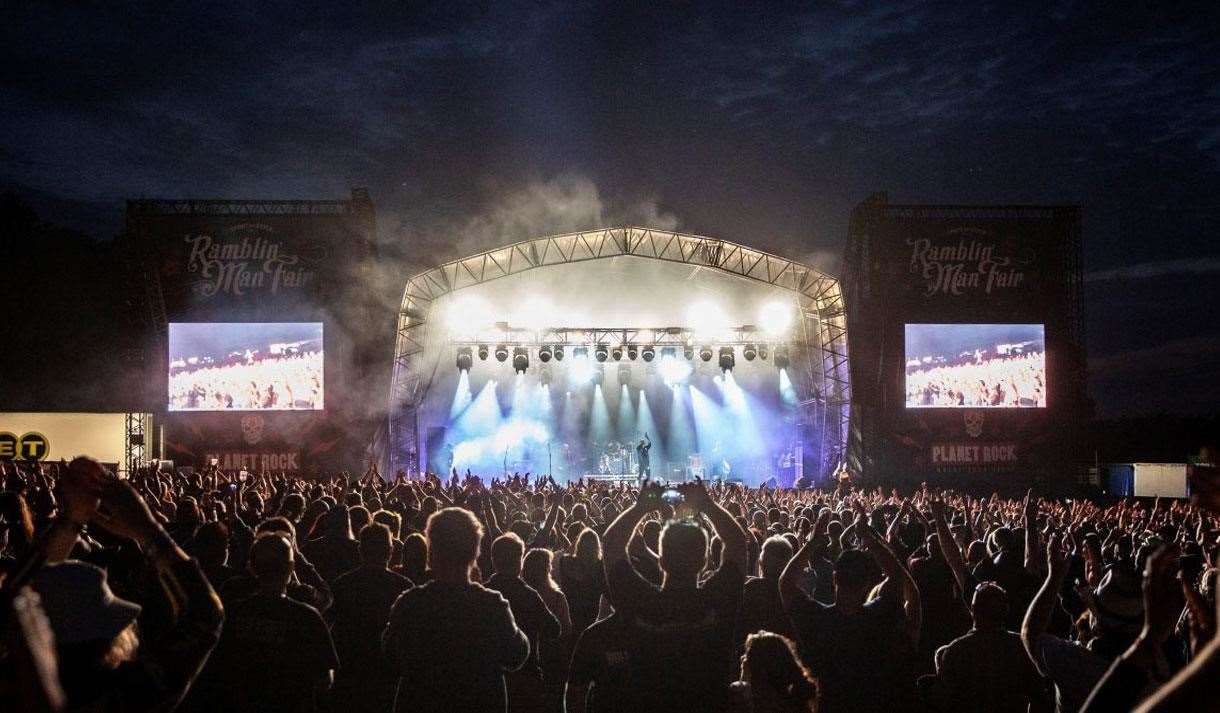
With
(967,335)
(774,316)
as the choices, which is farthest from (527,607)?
(967,335)

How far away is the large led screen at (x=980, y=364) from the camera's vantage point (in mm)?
25781

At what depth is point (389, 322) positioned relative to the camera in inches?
974

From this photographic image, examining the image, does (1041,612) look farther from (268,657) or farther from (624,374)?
(624,374)

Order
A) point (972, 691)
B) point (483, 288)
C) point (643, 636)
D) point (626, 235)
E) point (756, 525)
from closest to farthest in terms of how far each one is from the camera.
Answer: point (643, 636)
point (972, 691)
point (756, 525)
point (626, 235)
point (483, 288)

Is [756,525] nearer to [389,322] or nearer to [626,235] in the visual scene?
[626,235]

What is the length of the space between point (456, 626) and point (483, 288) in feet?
73.7

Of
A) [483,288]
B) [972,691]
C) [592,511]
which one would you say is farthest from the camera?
[483,288]

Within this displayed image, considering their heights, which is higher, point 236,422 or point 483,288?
point 483,288

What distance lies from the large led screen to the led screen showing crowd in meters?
17.1

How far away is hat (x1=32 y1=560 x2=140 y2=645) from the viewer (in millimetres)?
2900

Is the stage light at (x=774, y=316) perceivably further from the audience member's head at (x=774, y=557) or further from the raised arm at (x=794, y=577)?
the raised arm at (x=794, y=577)

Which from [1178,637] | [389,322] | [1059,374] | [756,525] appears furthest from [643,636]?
[1059,374]

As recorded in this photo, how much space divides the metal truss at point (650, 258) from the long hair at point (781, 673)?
20648 mm

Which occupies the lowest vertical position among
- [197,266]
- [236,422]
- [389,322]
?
[236,422]
